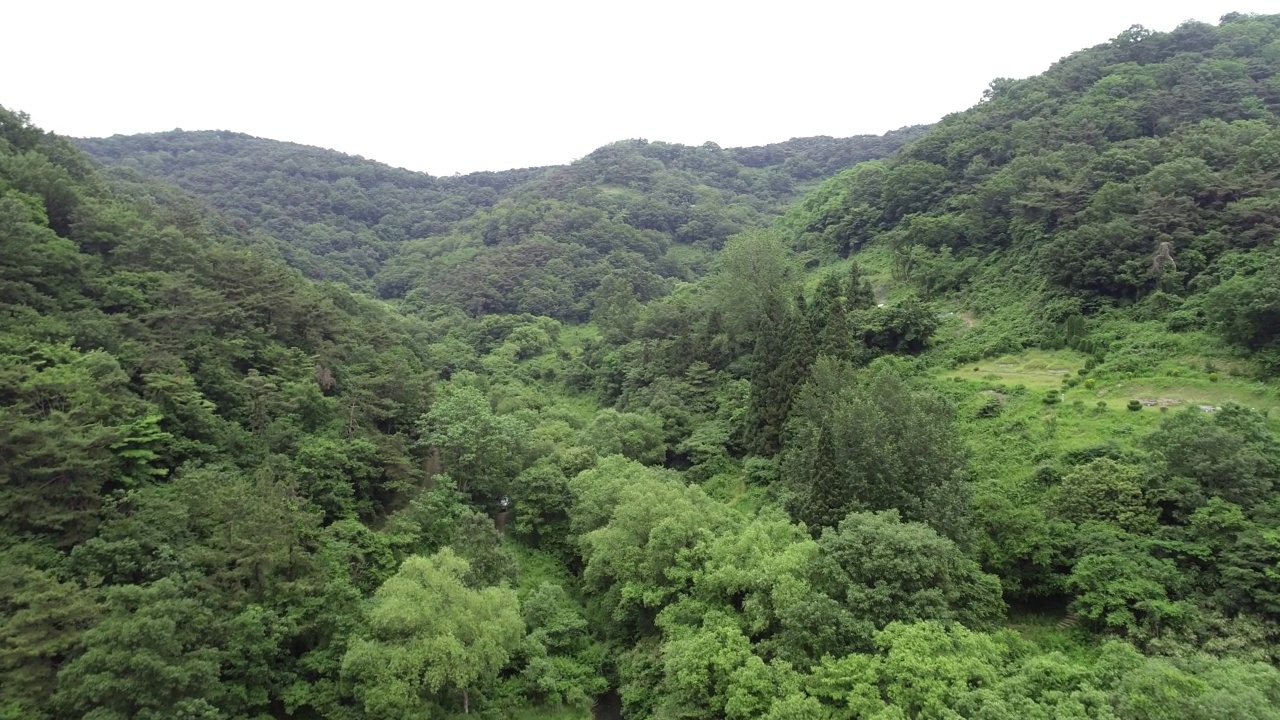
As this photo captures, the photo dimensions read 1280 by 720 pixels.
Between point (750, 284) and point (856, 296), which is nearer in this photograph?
point (856, 296)

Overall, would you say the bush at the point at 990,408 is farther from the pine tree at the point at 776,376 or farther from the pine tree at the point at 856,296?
the pine tree at the point at 856,296

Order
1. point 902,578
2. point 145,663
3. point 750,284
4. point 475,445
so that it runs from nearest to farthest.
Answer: point 145,663 → point 902,578 → point 475,445 → point 750,284

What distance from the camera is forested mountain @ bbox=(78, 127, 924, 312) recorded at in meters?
93.5

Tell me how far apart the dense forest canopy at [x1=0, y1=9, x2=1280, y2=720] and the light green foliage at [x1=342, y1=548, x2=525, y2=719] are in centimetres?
13

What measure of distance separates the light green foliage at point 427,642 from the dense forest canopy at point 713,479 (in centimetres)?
13

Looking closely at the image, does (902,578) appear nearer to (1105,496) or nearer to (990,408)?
→ (1105,496)

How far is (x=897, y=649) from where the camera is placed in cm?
1741

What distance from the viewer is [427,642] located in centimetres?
2089

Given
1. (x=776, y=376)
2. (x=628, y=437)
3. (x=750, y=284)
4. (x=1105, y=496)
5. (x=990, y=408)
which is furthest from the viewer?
(x=750, y=284)

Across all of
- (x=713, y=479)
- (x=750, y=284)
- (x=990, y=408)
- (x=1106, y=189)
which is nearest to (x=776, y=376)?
(x=713, y=479)

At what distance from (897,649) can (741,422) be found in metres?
23.9

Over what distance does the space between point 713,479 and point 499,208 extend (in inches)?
3886

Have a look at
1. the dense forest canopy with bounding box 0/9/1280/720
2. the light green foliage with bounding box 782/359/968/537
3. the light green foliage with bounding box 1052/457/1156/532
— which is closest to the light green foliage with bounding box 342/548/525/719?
the dense forest canopy with bounding box 0/9/1280/720

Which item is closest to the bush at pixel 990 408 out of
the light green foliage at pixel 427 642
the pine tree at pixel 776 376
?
the pine tree at pixel 776 376
